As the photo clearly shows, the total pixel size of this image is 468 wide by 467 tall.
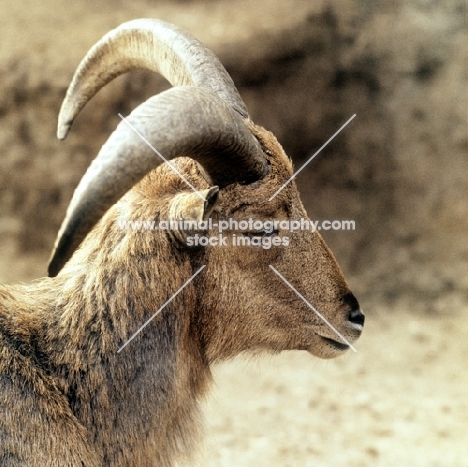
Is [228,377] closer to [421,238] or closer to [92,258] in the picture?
[421,238]

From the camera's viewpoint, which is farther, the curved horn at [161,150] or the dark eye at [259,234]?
the dark eye at [259,234]

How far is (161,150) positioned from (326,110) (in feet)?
22.4

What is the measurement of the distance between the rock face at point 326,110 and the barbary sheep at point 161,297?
17.2 feet

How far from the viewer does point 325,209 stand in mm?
9570

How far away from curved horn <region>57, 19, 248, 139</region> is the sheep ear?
79cm

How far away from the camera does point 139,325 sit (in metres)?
3.33

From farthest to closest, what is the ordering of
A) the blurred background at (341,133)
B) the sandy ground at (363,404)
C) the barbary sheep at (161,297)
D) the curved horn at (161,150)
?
the blurred background at (341,133)
the sandy ground at (363,404)
the barbary sheep at (161,297)
the curved horn at (161,150)

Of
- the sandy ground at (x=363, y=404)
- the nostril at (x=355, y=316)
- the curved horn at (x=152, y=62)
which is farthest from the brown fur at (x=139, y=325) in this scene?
the sandy ground at (x=363, y=404)

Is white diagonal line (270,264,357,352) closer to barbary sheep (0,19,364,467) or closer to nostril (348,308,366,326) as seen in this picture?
barbary sheep (0,19,364,467)

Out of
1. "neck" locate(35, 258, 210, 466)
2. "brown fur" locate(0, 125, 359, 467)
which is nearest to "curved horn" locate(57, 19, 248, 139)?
"brown fur" locate(0, 125, 359, 467)

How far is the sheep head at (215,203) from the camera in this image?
2.88 meters

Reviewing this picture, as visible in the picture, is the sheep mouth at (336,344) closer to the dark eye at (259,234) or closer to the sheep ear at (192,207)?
the dark eye at (259,234)

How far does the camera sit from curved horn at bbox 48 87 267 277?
265cm

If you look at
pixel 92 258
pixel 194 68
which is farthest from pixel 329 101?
pixel 92 258
